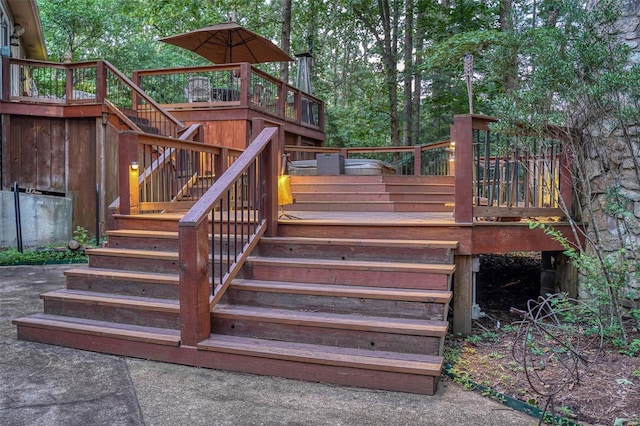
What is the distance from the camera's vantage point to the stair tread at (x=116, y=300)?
3617mm

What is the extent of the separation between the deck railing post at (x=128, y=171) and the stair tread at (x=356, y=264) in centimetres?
158

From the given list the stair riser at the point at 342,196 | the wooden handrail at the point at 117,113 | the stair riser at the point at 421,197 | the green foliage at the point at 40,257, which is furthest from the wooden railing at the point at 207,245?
the wooden handrail at the point at 117,113

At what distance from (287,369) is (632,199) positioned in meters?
3.10

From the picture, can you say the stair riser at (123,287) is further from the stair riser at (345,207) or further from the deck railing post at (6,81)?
the deck railing post at (6,81)

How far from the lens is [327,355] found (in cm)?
302

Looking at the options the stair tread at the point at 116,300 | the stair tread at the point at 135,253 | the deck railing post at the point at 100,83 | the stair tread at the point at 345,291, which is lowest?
the stair tread at the point at 116,300

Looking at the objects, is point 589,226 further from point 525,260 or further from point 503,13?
point 503,13

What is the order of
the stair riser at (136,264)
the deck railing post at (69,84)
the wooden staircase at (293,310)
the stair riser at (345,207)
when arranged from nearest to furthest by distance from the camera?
the wooden staircase at (293,310), the stair riser at (136,264), the stair riser at (345,207), the deck railing post at (69,84)

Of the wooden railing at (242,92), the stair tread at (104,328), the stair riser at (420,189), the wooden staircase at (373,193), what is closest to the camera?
the stair tread at (104,328)

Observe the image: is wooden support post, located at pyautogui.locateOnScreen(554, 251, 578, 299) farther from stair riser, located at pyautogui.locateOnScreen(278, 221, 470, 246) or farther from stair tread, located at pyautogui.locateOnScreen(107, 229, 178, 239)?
stair tread, located at pyautogui.locateOnScreen(107, 229, 178, 239)

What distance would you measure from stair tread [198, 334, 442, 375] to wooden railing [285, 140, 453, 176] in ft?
18.0

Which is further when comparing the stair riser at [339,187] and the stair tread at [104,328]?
the stair riser at [339,187]

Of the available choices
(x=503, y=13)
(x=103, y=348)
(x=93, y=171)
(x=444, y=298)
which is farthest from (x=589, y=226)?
(x=503, y=13)

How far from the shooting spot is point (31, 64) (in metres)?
9.34
